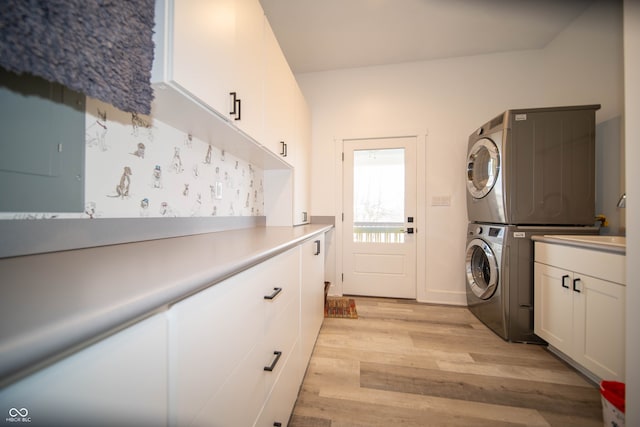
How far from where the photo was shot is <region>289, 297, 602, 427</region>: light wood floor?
3.60 ft

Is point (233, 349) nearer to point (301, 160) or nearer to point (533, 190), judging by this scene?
point (301, 160)

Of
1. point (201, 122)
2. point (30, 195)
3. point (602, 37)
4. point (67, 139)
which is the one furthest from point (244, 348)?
point (602, 37)

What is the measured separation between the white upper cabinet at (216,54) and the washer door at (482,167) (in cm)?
190

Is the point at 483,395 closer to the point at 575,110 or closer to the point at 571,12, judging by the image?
the point at 575,110

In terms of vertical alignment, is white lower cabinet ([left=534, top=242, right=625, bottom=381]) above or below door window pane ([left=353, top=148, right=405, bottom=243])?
below

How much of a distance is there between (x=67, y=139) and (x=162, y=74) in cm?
32

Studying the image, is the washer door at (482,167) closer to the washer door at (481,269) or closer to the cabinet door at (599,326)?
the washer door at (481,269)

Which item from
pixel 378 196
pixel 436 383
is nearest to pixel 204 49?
pixel 436 383

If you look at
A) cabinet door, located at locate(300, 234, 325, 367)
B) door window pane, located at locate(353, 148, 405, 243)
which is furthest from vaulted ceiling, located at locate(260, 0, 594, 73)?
cabinet door, located at locate(300, 234, 325, 367)

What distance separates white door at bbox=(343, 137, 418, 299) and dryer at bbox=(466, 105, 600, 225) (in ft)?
3.09

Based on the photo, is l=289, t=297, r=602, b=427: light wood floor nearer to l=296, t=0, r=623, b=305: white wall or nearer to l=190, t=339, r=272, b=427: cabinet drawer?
l=190, t=339, r=272, b=427: cabinet drawer

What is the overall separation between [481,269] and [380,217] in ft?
3.67

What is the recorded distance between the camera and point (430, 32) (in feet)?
7.20

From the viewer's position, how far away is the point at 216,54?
2.88ft
